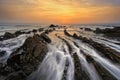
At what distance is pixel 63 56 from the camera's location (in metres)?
15.3

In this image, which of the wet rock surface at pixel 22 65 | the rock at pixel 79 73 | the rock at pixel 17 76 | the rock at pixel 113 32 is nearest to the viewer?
the rock at pixel 17 76

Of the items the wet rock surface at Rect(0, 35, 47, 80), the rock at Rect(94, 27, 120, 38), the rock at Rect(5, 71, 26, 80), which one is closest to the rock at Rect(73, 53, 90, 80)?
the wet rock surface at Rect(0, 35, 47, 80)

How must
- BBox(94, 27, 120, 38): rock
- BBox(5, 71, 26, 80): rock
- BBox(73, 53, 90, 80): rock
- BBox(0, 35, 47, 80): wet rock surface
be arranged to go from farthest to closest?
1. BBox(94, 27, 120, 38): rock
2. BBox(0, 35, 47, 80): wet rock surface
3. BBox(73, 53, 90, 80): rock
4. BBox(5, 71, 26, 80): rock

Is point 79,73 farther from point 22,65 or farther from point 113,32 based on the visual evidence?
point 113,32

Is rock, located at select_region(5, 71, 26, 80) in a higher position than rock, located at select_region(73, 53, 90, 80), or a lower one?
higher

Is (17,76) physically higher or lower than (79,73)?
higher

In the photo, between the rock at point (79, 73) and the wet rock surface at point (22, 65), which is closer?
the rock at point (79, 73)

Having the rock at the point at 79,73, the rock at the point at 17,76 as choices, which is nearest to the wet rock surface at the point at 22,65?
the rock at the point at 17,76

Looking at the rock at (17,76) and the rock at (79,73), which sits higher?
the rock at (17,76)

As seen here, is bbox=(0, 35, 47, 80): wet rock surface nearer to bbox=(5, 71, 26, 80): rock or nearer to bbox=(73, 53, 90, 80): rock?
bbox=(5, 71, 26, 80): rock

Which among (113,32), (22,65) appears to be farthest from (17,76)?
(113,32)

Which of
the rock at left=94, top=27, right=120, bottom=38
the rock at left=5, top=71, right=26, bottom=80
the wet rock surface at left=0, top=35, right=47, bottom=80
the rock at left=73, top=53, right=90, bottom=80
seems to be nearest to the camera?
the rock at left=5, top=71, right=26, bottom=80

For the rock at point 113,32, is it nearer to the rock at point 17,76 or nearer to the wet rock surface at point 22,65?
the wet rock surface at point 22,65

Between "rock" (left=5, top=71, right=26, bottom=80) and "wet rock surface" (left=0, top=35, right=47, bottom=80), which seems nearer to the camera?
"rock" (left=5, top=71, right=26, bottom=80)
